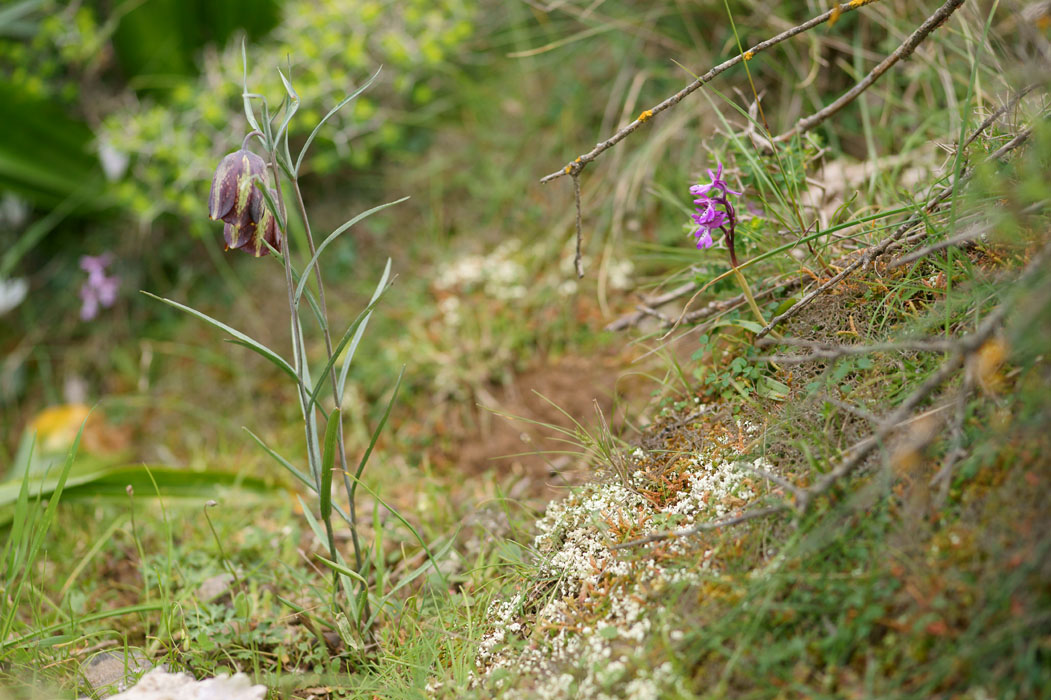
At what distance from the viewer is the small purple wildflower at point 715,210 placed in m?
1.23

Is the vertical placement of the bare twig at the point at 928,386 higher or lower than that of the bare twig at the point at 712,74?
lower

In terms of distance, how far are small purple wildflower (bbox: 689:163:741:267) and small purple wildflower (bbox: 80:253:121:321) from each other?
227 centimetres

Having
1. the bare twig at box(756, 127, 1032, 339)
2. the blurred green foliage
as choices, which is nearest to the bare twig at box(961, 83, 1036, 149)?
the bare twig at box(756, 127, 1032, 339)

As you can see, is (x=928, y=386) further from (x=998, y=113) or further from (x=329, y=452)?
(x=329, y=452)

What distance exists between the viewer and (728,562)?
1.03m

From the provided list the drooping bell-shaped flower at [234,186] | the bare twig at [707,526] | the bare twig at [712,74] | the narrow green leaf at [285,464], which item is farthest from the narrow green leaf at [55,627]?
the bare twig at [712,74]

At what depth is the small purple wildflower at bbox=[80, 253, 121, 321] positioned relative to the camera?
8.57ft

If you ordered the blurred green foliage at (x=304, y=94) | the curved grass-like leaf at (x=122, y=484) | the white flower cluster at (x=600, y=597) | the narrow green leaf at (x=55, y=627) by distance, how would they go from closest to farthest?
the white flower cluster at (x=600, y=597) < the narrow green leaf at (x=55, y=627) < the curved grass-like leaf at (x=122, y=484) < the blurred green foliage at (x=304, y=94)

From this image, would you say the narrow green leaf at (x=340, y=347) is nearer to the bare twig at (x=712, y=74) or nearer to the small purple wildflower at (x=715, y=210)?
the bare twig at (x=712, y=74)

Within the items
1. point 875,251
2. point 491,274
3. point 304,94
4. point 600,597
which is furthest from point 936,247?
point 304,94

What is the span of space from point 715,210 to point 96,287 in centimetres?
237

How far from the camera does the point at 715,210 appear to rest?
1257mm

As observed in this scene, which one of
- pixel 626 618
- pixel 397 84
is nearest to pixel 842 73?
pixel 397 84

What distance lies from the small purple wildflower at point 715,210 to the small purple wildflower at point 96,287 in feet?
7.43
